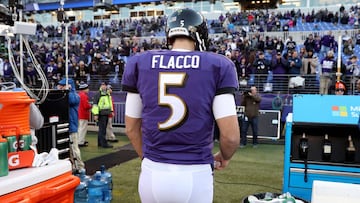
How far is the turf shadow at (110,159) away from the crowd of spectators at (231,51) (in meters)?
2.22

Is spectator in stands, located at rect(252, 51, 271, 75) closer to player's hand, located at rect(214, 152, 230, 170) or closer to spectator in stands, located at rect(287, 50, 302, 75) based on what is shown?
spectator in stands, located at rect(287, 50, 302, 75)

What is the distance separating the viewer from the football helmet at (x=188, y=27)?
1.93 metres

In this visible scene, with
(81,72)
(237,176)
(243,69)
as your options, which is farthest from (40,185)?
(81,72)

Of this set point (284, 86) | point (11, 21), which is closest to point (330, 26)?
point (284, 86)

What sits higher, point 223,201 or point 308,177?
point 308,177

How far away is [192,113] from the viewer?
71.3 inches

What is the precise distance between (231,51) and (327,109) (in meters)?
12.7

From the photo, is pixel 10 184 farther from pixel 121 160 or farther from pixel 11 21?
pixel 121 160

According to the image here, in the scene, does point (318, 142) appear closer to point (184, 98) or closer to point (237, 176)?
point (184, 98)

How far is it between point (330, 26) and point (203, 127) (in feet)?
72.9

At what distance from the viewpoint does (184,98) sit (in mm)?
1807

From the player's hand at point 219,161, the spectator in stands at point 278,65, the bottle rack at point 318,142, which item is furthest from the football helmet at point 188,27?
the spectator in stands at point 278,65

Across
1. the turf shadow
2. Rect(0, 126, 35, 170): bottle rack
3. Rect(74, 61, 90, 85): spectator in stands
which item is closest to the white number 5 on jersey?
Rect(0, 126, 35, 170): bottle rack

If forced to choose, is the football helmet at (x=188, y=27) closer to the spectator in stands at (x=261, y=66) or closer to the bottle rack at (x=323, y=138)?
the bottle rack at (x=323, y=138)
